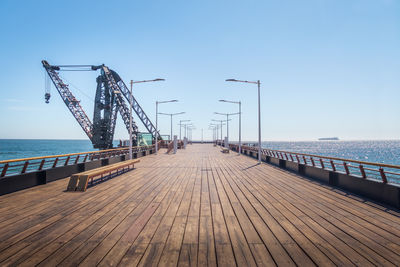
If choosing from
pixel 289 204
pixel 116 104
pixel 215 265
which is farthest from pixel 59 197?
pixel 116 104

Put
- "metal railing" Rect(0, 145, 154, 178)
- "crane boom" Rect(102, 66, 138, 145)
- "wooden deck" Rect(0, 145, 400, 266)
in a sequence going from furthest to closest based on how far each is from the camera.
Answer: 1. "crane boom" Rect(102, 66, 138, 145)
2. "metal railing" Rect(0, 145, 154, 178)
3. "wooden deck" Rect(0, 145, 400, 266)

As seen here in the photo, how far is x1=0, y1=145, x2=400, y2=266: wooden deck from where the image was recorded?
332cm

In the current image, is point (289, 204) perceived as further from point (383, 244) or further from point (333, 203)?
point (383, 244)

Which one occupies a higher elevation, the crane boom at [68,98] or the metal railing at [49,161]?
the crane boom at [68,98]

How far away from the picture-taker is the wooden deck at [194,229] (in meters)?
Result: 3.32

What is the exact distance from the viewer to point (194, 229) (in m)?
4.34

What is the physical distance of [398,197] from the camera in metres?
5.71

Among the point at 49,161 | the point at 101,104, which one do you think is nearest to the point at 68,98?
the point at 101,104

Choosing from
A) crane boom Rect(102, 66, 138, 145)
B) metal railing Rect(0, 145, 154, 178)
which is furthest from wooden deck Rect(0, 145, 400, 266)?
crane boom Rect(102, 66, 138, 145)

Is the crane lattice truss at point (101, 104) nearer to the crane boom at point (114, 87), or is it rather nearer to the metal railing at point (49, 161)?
the crane boom at point (114, 87)

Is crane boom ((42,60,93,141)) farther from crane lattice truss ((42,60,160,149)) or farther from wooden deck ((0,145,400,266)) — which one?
wooden deck ((0,145,400,266))

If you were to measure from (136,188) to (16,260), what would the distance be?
4.83 m

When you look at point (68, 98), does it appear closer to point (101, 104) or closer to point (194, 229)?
point (101, 104)

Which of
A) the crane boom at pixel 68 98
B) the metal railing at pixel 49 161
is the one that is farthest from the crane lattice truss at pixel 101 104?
the metal railing at pixel 49 161
